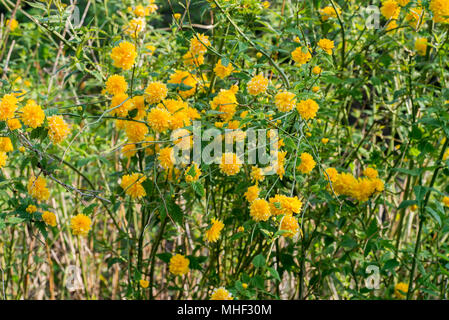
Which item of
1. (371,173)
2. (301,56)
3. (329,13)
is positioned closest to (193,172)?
(301,56)

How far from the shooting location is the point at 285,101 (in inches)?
39.5

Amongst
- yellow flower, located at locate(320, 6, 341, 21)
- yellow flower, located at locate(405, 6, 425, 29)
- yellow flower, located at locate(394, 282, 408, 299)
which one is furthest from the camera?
yellow flower, located at locate(394, 282, 408, 299)

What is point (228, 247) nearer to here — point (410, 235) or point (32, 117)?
point (32, 117)

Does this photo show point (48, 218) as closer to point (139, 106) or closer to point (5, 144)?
point (5, 144)

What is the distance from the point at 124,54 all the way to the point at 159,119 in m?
0.19

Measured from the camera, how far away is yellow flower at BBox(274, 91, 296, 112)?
100cm

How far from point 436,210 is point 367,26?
1.88 ft

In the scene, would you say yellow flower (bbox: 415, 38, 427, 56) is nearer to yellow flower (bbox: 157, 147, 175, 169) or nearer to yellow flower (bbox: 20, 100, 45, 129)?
yellow flower (bbox: 157, 147, 175, 169)

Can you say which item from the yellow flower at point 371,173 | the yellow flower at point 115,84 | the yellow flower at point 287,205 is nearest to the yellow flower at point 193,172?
the yellow flower at point 287,205

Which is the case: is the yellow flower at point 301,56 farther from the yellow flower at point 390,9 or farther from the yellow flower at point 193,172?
the yellow flower at point 193,172

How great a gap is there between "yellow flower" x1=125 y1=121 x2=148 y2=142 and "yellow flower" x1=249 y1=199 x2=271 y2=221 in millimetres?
339

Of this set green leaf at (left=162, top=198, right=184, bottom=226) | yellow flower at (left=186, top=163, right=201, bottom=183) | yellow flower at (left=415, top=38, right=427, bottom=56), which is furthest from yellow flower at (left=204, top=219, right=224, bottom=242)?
yellow flower at (left=415, top=38, right=427, bottom=56)

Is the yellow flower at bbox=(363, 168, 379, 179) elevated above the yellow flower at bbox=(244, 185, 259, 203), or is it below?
above
